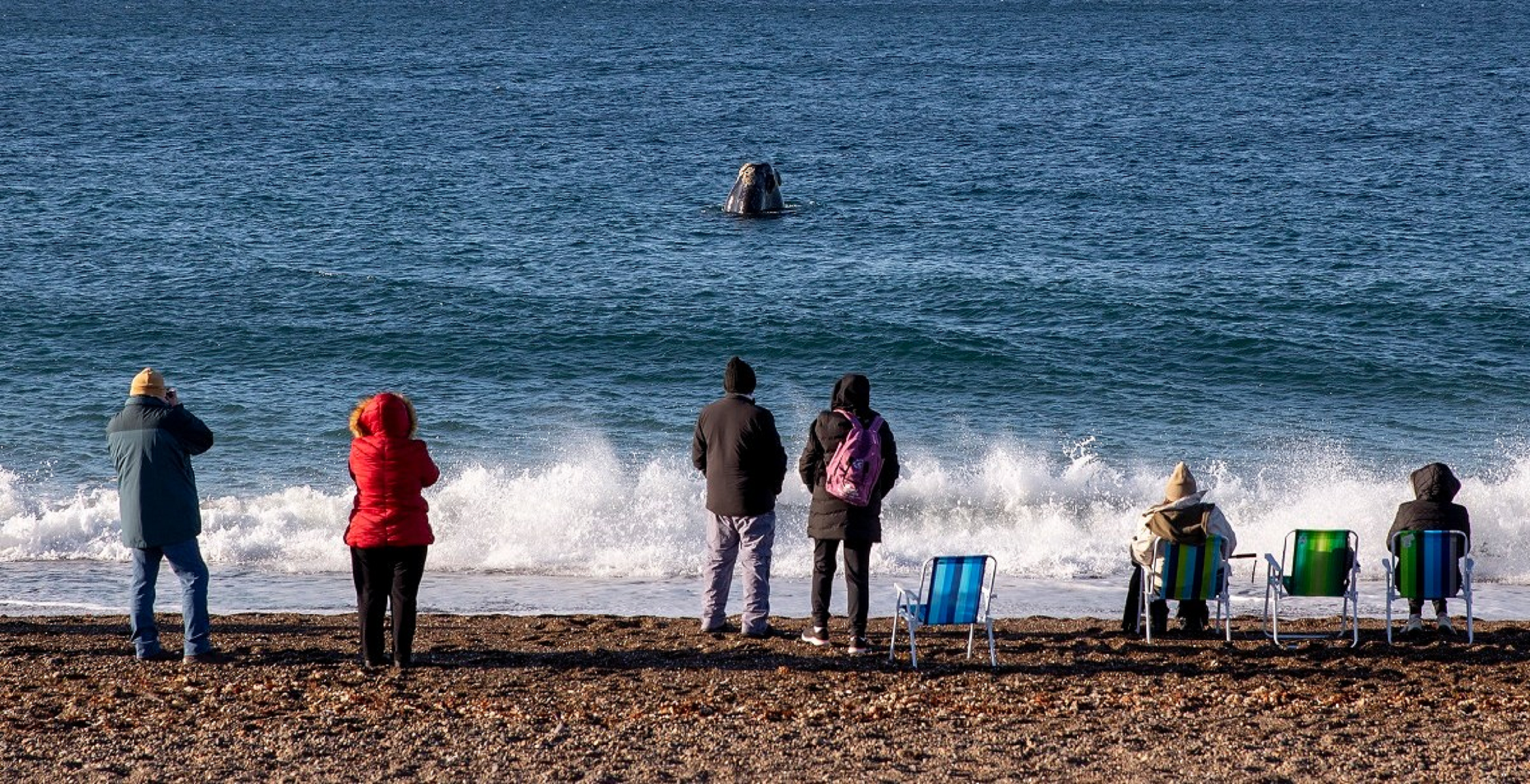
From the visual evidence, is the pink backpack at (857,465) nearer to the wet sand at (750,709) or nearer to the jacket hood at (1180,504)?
the wet sand at (750,709)

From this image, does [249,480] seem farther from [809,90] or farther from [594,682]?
[809,90]

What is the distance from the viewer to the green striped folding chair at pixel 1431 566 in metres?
8.78

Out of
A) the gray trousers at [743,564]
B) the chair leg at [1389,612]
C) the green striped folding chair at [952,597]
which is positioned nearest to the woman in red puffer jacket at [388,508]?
the gray trousers at [743,564]

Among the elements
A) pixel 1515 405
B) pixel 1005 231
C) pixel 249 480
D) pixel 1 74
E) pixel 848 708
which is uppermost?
pixel 1 74

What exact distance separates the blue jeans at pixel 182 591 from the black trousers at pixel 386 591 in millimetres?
827

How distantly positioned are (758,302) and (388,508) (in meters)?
19.2

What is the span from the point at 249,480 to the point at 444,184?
2257 cm

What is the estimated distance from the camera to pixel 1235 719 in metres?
7.09

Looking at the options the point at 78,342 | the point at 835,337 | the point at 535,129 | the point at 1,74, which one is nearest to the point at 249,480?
the point at 78,342

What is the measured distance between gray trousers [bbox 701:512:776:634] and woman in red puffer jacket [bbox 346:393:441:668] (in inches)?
65.6

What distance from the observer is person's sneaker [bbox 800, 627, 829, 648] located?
27.8 feet

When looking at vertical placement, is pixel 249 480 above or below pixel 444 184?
below

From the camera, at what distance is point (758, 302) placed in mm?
26594

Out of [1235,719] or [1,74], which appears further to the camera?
[1,74]
